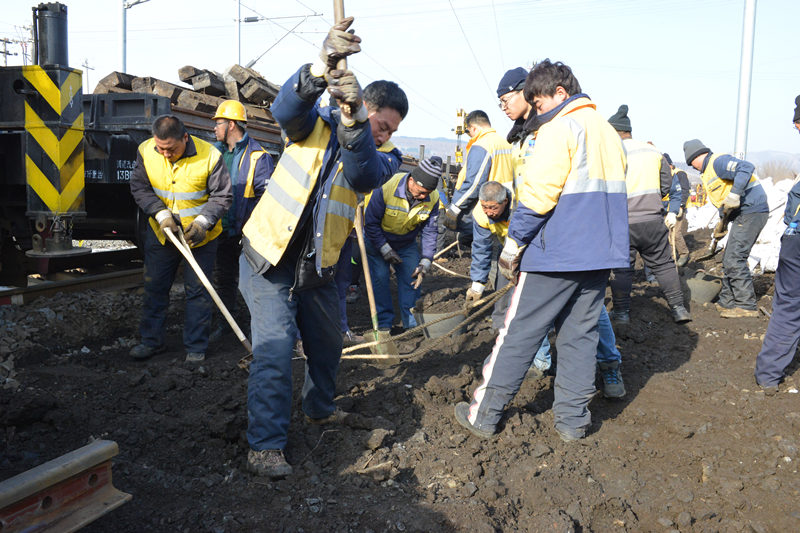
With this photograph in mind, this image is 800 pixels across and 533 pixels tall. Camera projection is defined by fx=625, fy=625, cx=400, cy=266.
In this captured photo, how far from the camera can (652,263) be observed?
19.6ft

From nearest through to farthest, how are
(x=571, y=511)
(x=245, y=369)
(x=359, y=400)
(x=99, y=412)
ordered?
1. (x=571, y=511)
2. (x=99, y=412)
3. (x=359, y=400)
4. (x=245, y=369)

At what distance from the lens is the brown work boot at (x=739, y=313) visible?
21.3 ft

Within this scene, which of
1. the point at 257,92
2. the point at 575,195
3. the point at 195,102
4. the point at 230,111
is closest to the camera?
the point at 575,195

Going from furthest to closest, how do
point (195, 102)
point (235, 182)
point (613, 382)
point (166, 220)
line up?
point (195, 102)
point (235, 182)
point (166, 220)
point (613, 382)

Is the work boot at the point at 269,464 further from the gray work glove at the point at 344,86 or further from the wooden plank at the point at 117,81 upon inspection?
the wooden plank at the point at 117,81

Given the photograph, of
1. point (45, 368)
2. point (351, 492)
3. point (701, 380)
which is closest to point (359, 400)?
point (351, 492)

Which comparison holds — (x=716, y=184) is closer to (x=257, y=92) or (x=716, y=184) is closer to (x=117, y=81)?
(x=257, y=92)

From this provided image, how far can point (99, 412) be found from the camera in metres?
3.55

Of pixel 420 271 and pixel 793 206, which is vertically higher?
pixel 793 206

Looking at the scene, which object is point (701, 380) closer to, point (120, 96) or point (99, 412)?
point (99, 412)

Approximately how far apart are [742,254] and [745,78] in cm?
687

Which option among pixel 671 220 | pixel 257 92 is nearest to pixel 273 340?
pixel 257 92

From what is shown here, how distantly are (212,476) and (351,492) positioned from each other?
25.7 inches

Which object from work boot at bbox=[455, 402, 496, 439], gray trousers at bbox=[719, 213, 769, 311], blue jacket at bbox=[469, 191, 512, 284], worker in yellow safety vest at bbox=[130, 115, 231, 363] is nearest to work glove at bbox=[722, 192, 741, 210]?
gray trousers at bbox=[719, 213, 769, 311]
